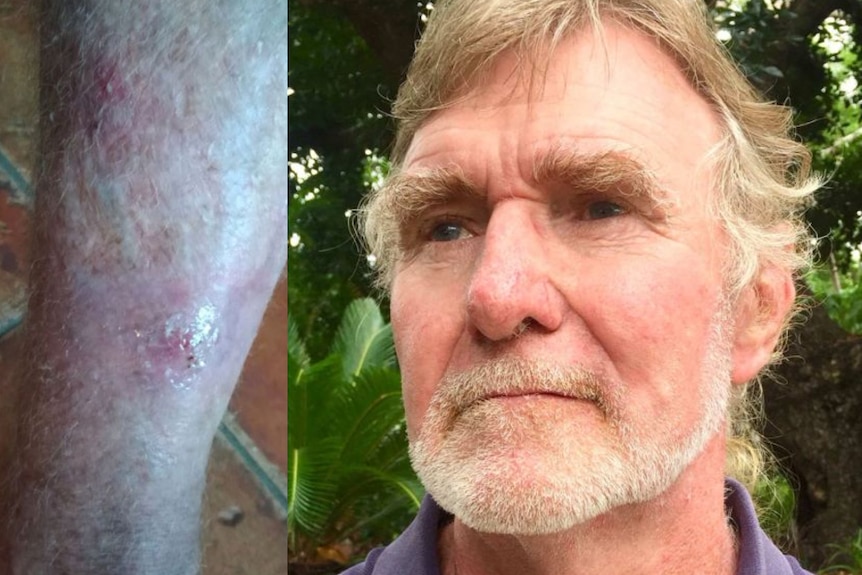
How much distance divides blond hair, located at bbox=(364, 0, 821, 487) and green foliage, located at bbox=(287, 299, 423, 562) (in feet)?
8.92

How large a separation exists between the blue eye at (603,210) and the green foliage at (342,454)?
9.64 feet

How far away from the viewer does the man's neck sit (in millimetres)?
1065

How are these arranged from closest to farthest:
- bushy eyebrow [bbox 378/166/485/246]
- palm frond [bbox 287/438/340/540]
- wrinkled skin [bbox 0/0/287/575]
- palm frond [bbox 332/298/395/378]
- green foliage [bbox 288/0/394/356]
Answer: bushy eyebrow [bbox 378/166/485/246]
wrinkled skin [bbox 0/0/287/575]
palm frond [bbox 287/438/340/540]
palm frond [bbox 332/298/395/378]
green foliage [bbox 288/0/394/356]

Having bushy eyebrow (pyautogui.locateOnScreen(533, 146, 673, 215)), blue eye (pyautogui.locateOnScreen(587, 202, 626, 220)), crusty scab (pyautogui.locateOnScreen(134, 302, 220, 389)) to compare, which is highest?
bushy eyebrow (pyautogui.locateOnScreen(533, 146, 673, 215))

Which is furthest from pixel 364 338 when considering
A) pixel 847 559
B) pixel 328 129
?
pixel 847 559

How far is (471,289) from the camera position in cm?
100

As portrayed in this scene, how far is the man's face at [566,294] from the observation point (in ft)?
3.26

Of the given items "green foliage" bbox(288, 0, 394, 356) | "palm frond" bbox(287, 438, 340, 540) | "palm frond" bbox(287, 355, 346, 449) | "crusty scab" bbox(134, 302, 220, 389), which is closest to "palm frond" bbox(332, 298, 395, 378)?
"green foliage" bbox(288, 0, 394, 356)

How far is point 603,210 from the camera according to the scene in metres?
1.05

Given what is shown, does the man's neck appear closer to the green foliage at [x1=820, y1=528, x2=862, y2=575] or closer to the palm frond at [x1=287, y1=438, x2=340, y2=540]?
the palm frond at [x1=287, y1=438, x2=340, y2=540]

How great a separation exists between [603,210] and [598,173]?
0.15 feet

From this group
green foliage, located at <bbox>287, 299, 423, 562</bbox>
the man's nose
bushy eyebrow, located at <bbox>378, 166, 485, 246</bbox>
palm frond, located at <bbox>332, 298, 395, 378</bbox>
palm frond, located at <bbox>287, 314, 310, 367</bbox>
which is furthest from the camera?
palm frond, located at <bbox>332, 298, 395, 378</bbox>

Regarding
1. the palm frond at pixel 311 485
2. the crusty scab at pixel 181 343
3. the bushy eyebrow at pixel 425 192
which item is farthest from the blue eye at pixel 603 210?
the palm frond at pixel 311 485

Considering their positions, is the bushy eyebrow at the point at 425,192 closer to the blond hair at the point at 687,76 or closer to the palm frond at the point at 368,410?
the blond hair at the point at 687,76
